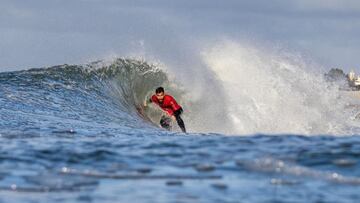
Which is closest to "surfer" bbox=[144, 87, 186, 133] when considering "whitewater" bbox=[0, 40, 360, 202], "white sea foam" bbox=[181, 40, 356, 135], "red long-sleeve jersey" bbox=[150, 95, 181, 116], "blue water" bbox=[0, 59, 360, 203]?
"red long-sleeve jersey" bbox=[150, 95, 181, 116]

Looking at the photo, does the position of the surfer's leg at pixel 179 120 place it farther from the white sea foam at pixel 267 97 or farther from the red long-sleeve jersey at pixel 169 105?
the white sea foam at pixel 267 97

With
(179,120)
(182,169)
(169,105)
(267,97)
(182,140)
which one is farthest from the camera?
(267,97)

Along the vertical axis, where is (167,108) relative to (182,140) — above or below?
above

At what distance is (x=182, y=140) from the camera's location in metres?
9.72

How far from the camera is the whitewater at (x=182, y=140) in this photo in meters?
6.87

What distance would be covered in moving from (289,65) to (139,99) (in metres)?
4.91

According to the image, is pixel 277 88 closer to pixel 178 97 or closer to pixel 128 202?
pixel 178 97

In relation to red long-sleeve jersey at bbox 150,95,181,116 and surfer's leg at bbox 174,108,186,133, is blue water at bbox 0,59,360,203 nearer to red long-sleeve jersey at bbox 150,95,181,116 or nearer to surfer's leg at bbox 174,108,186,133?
surfer's leg at bbox 174,108,186,133

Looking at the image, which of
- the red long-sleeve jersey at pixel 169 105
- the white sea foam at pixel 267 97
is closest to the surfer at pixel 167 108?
the red long-sleeve jersey at pixel 169 105

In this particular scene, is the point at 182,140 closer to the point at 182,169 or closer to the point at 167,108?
the point at 182,169

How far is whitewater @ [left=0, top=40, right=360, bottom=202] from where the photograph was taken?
6.87m

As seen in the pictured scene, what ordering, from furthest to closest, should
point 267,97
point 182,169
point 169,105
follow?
1. point 267,97
2. point 169,105
3. point 182,169

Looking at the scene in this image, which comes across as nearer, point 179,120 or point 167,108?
point 179,120

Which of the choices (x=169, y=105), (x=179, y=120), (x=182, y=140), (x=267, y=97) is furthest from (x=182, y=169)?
(x=267, y=97)
